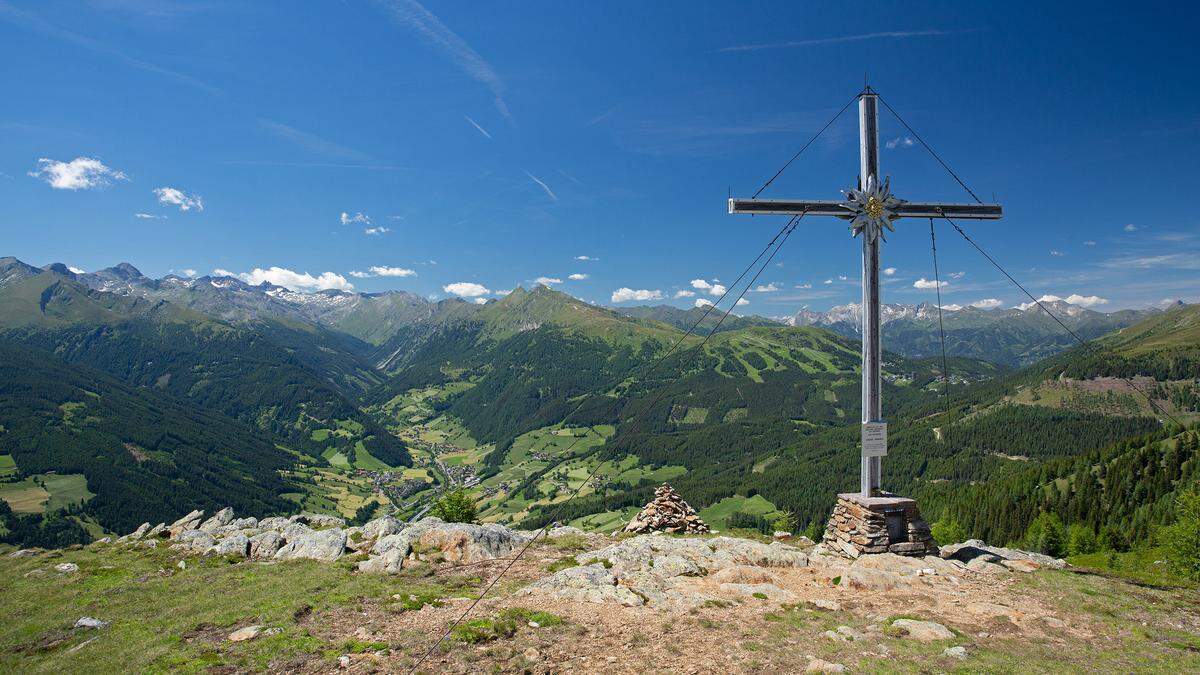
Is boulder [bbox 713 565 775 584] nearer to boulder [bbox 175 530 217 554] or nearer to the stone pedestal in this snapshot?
the stone pedestal

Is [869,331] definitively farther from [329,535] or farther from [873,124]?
[329,535]

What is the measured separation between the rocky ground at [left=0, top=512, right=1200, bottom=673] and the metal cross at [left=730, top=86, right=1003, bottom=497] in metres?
4.56

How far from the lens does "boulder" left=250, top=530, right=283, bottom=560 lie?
2431 centimetres

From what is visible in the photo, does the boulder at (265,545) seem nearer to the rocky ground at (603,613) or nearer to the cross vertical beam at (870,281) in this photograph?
the rocky ground at (603,613)

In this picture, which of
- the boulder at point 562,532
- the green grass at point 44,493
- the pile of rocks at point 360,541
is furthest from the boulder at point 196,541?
the green grass at point 44,493

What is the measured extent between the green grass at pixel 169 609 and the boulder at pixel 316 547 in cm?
112

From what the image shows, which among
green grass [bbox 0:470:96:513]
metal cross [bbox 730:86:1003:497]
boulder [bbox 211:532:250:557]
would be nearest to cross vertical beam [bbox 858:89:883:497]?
metal cross [bbox 730:86:1003:497]

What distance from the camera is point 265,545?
24.8 meters

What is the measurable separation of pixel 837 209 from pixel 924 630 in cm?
1415

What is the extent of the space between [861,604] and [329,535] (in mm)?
23727

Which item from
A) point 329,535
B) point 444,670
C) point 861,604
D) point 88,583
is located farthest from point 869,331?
point 88,583

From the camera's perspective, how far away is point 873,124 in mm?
19281

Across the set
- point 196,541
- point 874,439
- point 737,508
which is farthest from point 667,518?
point 737,508

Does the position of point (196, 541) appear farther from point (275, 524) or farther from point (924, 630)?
point (924, 630)
